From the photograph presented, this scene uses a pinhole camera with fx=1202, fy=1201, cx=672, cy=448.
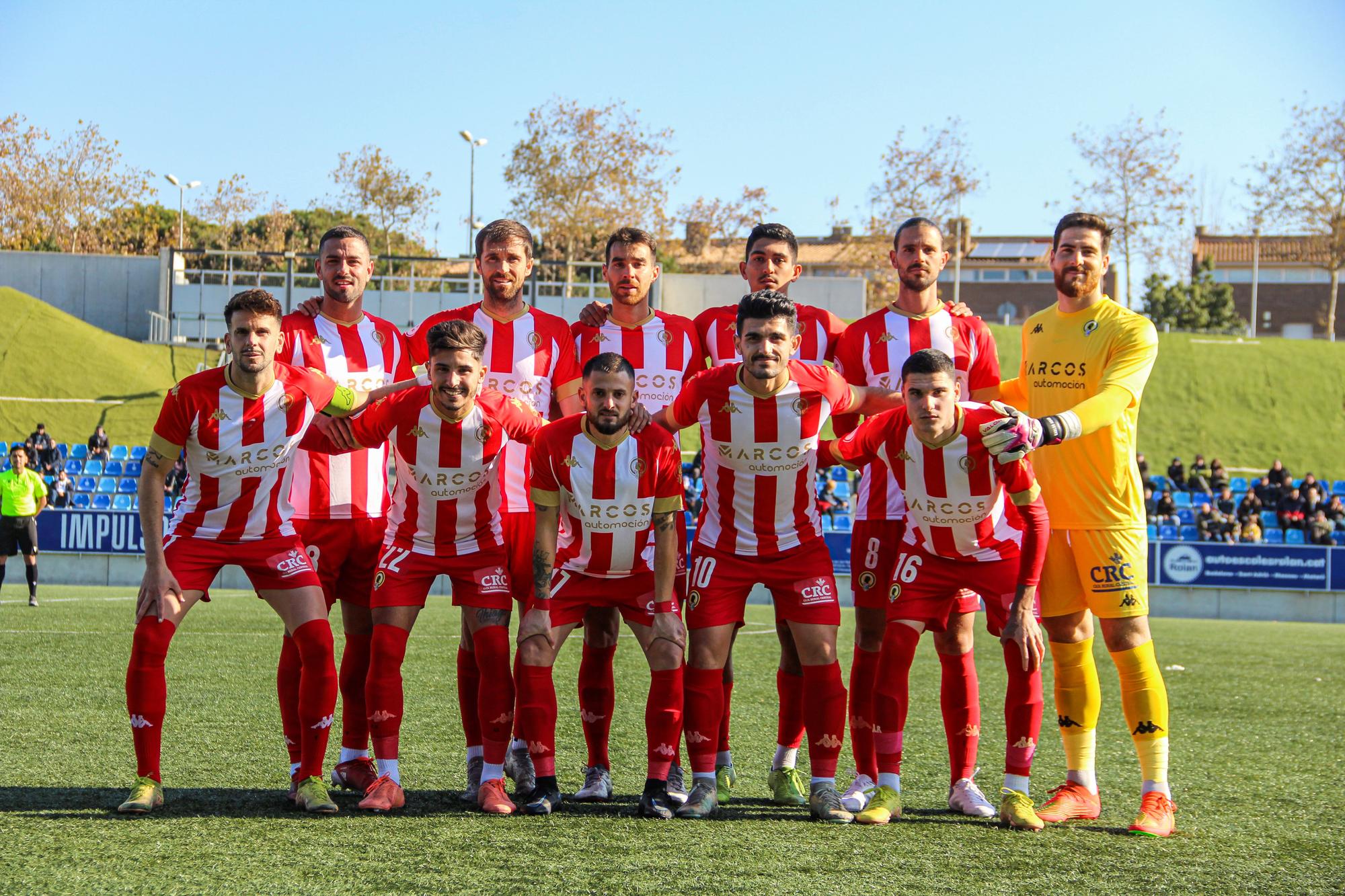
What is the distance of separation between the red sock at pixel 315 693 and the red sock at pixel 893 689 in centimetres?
223

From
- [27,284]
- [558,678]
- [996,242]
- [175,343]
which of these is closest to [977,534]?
[558,678]

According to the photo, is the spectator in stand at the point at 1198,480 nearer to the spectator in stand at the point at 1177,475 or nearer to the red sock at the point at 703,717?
the spectator in stand at the point at 1177,475

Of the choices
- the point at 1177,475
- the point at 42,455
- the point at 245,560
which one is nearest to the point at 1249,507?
the point at 1177,475

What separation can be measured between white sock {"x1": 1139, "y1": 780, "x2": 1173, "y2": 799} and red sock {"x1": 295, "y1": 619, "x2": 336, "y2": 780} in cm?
329

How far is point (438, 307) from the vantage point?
28734 mm

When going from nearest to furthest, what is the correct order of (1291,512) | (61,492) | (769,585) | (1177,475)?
(769,585) < (61,492) < (1291,512) < (1177,475)

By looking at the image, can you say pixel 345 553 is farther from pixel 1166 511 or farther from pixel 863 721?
pixel 1166 511

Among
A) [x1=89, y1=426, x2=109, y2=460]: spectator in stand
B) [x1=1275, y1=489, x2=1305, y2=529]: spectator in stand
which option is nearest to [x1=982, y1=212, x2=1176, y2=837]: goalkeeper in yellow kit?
[x1=1275, y1=489, x2=1305, y2=529]: spectator in stand

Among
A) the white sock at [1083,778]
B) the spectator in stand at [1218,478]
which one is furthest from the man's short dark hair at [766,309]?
the spectator in stand at [1218,478]

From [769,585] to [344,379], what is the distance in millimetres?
2202

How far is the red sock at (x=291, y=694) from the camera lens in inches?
206

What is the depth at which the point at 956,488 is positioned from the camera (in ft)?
16.1

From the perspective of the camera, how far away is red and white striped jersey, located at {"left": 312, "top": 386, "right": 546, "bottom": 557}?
5020 mm

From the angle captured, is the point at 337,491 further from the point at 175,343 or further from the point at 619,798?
the point at 175,343
